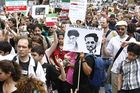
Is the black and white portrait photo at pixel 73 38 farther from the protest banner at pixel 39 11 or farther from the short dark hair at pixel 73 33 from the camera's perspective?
the protest banner at pixel 39 11

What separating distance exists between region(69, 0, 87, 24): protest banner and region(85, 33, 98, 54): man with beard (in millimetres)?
1980

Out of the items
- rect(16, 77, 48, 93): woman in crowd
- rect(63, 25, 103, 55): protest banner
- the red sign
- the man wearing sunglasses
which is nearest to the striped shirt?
rect(63, 25, 103, 55): protest banner

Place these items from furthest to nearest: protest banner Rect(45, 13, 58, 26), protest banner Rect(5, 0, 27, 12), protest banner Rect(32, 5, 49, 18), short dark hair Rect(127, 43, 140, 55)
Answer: protest banner Rect(32, 5, 49, 18), protest banner Rect(45, 13, 58, 26), protest banner Rect(5, 0, 27, 12), short dark hair Rect(127, 43, 140, 55)

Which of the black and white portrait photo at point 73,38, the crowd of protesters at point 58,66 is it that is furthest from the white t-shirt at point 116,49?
the black and white portrait photo at point 73,38

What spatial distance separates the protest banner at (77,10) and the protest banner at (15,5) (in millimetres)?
1652

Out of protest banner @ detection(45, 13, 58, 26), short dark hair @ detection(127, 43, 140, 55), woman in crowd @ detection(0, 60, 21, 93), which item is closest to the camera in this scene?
woman in crowd @ detection(0, 60, 21, 93)

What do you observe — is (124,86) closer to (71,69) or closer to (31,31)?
(71,69)

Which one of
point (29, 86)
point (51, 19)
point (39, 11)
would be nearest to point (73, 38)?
point (29, 86)

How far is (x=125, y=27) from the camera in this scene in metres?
8.67

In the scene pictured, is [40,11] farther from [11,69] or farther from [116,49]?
[11,69]

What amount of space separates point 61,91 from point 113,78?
1.32 meters

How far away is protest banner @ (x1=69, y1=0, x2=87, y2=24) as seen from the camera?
9289 millimetres

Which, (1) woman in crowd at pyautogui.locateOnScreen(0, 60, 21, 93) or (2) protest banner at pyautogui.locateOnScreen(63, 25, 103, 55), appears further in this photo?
(2) protest banner at pyautogui.locateOnScreen(63, 25, 103, 55)

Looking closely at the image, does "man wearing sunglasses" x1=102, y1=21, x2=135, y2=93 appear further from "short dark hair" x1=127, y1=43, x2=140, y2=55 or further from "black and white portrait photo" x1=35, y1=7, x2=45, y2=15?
"black and white portrait photo" x1=35, y1=7, x2=45, y2=15
